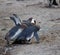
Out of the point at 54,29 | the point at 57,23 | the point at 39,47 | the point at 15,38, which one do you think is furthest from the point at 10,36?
the point at 57,23

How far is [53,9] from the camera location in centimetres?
1315

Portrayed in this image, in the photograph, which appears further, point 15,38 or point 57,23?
point 57,23

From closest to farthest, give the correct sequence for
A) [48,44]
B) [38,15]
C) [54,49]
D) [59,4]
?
[54,49]
[48,44]
[38,15]
[59,4]

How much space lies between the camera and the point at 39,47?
6461 millimetres

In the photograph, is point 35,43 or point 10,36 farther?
point 35,43

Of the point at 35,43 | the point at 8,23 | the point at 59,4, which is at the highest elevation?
the point at 35,43

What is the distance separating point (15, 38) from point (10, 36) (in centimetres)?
16

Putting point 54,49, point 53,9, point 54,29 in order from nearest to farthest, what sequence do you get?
point 54,49 < point 54,29 < point 53,9

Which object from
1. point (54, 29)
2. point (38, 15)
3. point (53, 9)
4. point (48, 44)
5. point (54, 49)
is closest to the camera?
point (54, 49)

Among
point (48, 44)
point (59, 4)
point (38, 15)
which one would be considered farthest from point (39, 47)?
point (59, 4)

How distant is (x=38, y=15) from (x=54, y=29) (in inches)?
120

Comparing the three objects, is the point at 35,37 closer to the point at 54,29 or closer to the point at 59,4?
the point at 54,29

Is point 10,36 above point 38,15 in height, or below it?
above

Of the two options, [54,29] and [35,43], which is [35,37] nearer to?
[35,43]
